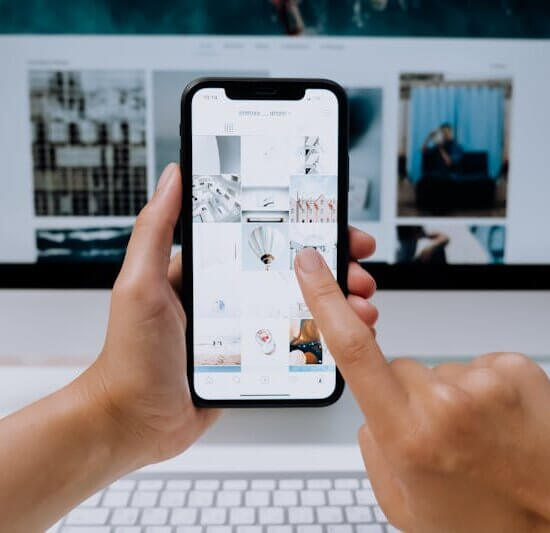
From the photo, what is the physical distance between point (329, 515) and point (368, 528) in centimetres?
3

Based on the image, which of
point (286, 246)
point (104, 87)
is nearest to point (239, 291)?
point (286, 246)

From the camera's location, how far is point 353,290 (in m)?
0.44

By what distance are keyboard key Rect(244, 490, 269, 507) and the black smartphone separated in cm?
6

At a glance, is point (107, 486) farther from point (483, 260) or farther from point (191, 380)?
point (483, 260)

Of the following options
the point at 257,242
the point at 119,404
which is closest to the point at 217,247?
the point at 257,242

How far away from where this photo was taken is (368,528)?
1.25 ft

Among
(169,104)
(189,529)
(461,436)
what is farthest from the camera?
(169,104)

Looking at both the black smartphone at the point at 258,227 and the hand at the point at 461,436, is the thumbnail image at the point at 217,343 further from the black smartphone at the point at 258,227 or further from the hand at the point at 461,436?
the hand at the point at 461,436

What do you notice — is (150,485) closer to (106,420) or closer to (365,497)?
(106,420)

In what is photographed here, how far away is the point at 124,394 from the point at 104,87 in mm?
298

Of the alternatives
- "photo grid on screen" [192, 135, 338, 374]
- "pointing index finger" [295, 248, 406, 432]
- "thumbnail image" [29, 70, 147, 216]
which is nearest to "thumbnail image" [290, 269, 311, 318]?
"photo grid on screen" [192, 135, 338, 374]

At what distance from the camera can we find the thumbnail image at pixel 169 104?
53 centimetres

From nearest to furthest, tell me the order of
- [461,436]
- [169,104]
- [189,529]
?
[461,436], [189,529], [169,104]

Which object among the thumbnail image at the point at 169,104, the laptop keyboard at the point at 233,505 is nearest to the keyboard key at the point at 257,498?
the laptop keyboard at the point at 233,505
